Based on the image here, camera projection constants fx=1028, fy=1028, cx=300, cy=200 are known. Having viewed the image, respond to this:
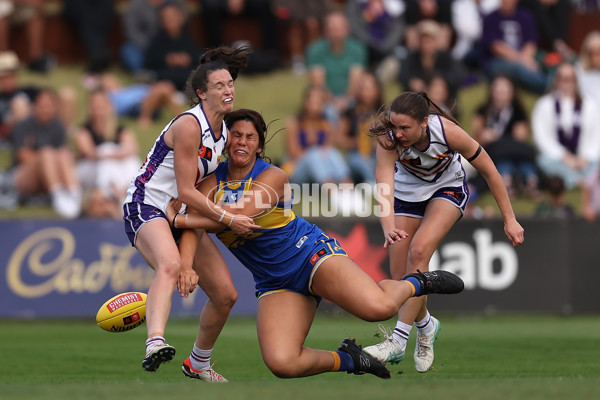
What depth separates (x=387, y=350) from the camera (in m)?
8.12

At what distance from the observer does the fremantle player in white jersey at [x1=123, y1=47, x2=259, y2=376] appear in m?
7.43

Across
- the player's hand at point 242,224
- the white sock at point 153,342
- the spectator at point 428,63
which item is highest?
the spectator at point 428,63

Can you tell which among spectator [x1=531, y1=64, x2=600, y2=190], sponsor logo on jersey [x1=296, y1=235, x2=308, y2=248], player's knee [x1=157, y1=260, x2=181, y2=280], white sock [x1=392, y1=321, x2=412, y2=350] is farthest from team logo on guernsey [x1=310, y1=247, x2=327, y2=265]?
spectator [x1=531, y1=64, x2=600, y2=190]

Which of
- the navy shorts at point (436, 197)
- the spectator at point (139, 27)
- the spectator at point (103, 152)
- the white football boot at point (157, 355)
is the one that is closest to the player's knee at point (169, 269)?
the white football boot at point (157, 355)

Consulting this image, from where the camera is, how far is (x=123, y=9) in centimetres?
1891

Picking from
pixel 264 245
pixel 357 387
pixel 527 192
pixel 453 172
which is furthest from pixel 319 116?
pixel 357 387

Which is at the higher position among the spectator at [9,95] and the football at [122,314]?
the spectator at [9,95]

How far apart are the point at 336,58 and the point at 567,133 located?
3.98m

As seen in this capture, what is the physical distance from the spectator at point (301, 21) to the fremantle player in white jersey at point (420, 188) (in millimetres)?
9884

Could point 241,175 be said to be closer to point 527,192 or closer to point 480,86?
point 527,192

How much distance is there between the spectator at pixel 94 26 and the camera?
17.8 m

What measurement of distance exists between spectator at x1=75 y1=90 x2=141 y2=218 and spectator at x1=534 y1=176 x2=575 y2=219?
605 cm

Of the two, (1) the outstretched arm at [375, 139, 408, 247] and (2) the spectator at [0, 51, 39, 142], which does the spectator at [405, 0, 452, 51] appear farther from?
(1) the outstretched arm at [375, 139, 408, 247]

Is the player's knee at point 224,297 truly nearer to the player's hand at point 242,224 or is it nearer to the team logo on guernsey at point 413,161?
the player's hand at point 242,224
